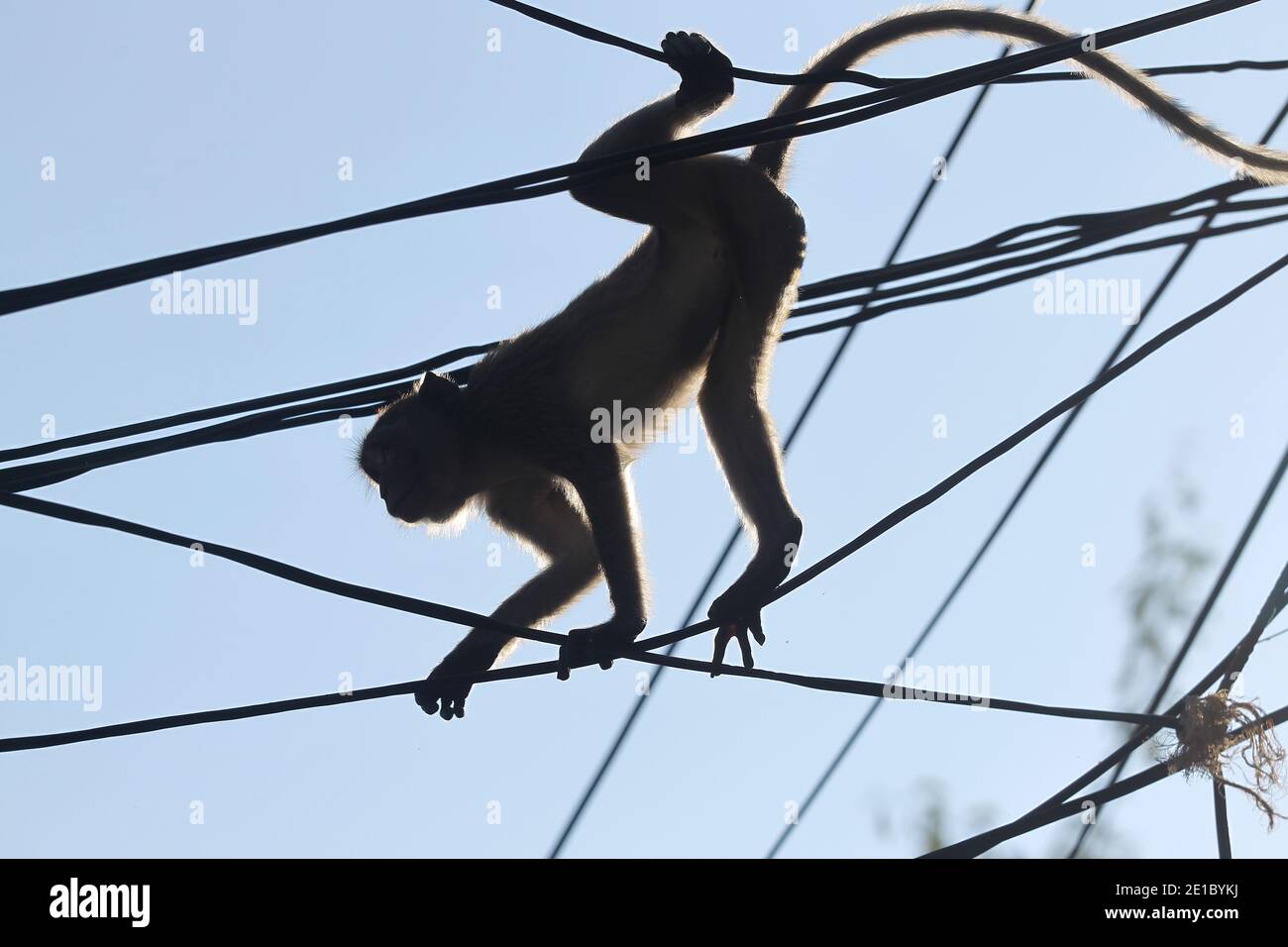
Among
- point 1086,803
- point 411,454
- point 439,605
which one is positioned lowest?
point 1086,803

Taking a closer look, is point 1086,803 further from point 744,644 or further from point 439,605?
point 439,605

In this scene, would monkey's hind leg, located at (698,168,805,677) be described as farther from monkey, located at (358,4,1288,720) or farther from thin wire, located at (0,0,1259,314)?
thin wire, located at (0,0,1259,314)

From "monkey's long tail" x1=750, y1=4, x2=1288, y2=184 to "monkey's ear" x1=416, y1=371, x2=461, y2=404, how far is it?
1561mm

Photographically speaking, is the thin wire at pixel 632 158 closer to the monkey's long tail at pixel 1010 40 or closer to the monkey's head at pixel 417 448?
the monkey's long tail at pixel 1010 40

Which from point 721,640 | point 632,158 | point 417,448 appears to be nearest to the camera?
point 632,158

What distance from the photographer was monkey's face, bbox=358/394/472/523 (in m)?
5.80

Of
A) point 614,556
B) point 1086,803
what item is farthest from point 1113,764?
point 614,556

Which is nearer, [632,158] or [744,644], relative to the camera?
[632,158]

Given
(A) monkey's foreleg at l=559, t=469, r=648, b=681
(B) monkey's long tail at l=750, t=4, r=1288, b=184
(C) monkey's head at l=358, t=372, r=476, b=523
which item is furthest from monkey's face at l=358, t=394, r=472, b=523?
(B) monkey's long tail at l=750, t=4, r=1288, b=184

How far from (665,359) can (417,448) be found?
3.59 ft

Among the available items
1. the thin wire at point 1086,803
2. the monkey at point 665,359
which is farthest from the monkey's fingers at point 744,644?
the thin wire at point 1086,803

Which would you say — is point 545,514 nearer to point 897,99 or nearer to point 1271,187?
point 897,99

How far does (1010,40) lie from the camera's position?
531 cm

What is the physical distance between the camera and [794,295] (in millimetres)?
5430
